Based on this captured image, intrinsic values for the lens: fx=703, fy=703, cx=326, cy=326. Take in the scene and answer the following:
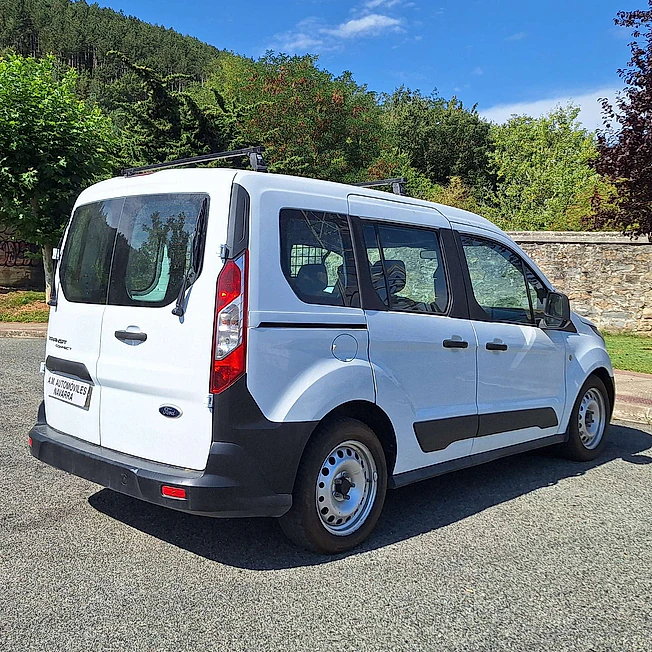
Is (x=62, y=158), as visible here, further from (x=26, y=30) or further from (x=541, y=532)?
(x=26, y=30)

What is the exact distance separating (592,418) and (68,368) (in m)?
4.63

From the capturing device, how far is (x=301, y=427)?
3795 mm

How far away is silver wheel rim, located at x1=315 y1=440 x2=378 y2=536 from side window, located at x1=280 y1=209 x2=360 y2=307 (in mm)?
890

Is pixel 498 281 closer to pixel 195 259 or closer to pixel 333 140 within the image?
pixel 195 259

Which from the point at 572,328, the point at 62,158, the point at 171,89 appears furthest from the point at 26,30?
the point at 572,328

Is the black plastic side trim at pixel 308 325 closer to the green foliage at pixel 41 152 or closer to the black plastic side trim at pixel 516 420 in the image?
the black plastic side trim at pixel 516 420

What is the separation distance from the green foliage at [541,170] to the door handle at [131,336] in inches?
1061

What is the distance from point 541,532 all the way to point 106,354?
2963mm

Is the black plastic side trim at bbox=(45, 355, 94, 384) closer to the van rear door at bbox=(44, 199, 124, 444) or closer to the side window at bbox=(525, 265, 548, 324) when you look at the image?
the van rear door at bbox=(44, 199, 124, 444)

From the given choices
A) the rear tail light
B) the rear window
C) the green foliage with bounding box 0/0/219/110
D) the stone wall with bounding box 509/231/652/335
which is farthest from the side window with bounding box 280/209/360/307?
the green foliage with bounding box 0/0/219/110

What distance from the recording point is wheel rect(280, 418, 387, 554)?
3898 millimetres

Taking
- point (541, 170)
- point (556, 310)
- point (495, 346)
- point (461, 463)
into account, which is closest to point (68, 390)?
point (461, 463)

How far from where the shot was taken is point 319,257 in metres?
4.09

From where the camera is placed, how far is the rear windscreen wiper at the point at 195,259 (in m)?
3.70
